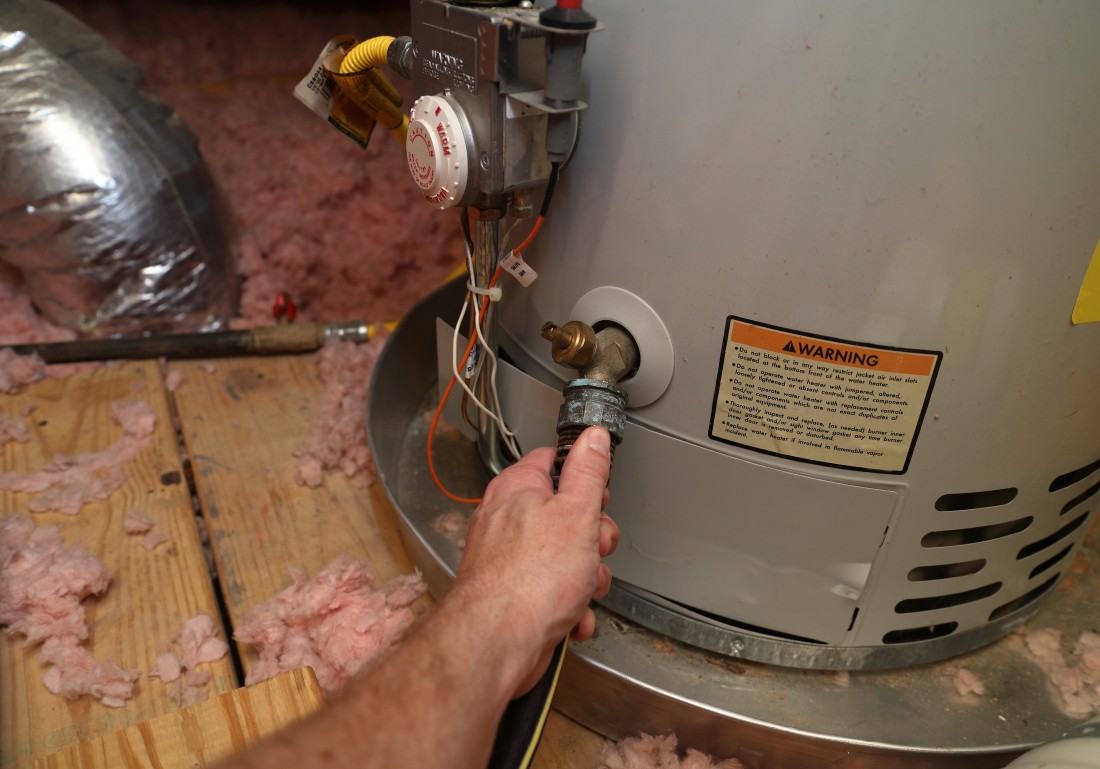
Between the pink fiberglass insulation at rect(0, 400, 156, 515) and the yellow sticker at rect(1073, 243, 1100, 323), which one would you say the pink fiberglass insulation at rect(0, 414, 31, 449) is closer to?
the pink fiberglass insulation at rect(0, 400, 156, 515)

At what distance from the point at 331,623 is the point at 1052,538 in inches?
24.3

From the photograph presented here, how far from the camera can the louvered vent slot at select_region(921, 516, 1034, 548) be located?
605 millimetres

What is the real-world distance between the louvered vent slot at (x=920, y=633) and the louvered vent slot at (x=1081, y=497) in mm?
128

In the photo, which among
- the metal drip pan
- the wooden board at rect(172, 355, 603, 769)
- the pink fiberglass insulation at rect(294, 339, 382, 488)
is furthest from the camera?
the pink fiberglass insulation at rect(294, 339, 382, 488)

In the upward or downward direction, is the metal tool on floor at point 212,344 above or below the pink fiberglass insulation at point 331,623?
above

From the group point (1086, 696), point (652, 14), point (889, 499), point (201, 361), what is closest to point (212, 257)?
point (201, 361)

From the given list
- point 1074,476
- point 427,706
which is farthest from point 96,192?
point 1074,476

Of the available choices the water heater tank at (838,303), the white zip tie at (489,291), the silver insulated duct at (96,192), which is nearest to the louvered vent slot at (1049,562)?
the water heater tank at (838,303)

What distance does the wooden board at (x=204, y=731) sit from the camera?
56 cm

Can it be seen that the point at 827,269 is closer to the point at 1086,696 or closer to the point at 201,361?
the point at 1086,696

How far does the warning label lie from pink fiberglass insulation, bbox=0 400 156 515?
2.20ft

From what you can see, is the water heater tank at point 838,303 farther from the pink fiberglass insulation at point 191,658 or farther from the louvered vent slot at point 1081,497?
the pink fiberglass insulation at point 191,658

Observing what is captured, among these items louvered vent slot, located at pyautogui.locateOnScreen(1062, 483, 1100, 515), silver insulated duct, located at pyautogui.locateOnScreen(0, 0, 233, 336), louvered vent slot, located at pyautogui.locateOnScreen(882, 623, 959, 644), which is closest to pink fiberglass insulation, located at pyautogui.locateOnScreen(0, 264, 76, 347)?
silver insulated duct, located at pyautogui.locateOnScreen(0, 0, 233, 336)

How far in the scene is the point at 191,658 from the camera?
703mm
